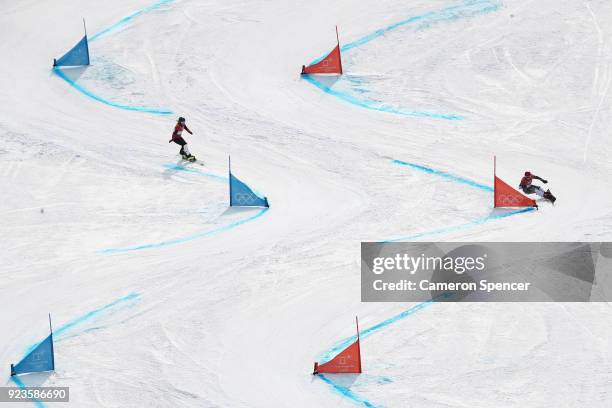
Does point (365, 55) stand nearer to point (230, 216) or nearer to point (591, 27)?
point (591, 27)

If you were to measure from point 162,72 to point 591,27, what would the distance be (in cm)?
952

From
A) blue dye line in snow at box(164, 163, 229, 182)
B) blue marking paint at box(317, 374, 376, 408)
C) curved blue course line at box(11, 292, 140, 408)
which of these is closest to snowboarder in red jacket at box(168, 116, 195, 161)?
blue dye line in snow at box(164, 163, 229, 182)

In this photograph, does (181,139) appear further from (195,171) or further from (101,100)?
(101,100)

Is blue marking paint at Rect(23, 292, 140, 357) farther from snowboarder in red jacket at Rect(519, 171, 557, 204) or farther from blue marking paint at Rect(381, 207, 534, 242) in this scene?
snowboarder in red jacket at Rect(519, 171, 557, 204)

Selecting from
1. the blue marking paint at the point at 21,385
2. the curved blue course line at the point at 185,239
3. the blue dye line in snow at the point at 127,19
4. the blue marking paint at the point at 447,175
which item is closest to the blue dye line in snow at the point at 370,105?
the blue marking paint at the point at 447,175

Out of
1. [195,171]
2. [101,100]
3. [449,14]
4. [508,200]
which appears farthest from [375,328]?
[449,14]

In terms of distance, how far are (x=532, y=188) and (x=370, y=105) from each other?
4.81m

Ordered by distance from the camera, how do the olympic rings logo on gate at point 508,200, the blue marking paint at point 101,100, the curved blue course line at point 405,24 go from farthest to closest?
1. the blue marking paint at point 101,100
2. the curved blue course line at point 405,24
3. the olympic rings logo on gate at point 508,200

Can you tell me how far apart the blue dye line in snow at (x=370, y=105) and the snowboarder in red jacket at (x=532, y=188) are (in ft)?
11.2

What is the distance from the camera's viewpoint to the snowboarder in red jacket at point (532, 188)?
61.3 feet

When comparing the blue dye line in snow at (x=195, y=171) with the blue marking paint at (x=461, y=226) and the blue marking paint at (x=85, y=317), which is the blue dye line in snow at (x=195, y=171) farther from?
the blue marking paint at (x=85, y=317)

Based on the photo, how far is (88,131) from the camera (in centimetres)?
2205

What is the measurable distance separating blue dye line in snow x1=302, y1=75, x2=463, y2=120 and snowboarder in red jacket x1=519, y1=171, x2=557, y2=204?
11.2 feet

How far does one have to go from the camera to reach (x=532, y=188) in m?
18.9
